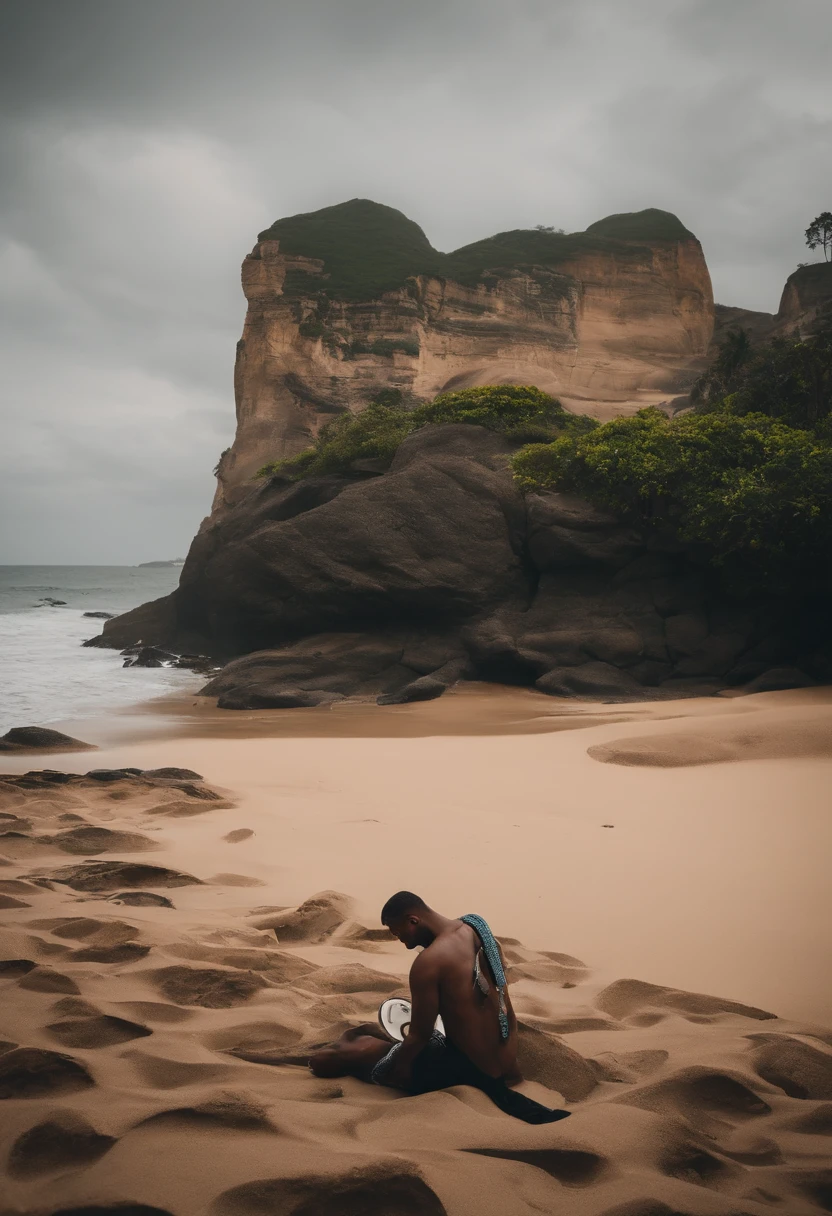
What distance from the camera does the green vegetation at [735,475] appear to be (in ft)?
51.0

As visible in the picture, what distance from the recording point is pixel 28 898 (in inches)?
190

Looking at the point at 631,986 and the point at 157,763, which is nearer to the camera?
the point at 631,986

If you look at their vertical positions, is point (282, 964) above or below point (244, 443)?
below

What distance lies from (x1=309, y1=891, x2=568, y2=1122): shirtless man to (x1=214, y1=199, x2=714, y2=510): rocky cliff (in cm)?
3723

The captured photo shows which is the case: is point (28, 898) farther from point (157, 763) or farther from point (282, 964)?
point (157, 763)

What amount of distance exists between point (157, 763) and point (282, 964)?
642 centimetres

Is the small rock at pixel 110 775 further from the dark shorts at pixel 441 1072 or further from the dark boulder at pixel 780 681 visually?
the dark boulder at pixel 780 681

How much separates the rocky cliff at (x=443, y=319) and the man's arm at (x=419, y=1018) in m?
37.3

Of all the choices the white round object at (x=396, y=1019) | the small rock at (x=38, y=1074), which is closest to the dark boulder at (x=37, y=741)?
the small rock at (x=38, y=1074)

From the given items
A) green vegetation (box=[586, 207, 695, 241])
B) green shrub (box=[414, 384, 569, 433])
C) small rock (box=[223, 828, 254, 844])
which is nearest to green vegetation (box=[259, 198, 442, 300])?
green vegetation (box=[586, 207, 695, 241])

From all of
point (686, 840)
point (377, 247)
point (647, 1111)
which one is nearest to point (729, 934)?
point (686, 840)

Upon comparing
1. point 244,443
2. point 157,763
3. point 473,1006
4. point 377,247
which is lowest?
point 157,763

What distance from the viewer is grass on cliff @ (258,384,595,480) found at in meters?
21.9

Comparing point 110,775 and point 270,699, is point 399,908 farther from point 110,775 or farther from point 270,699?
point 270,699
